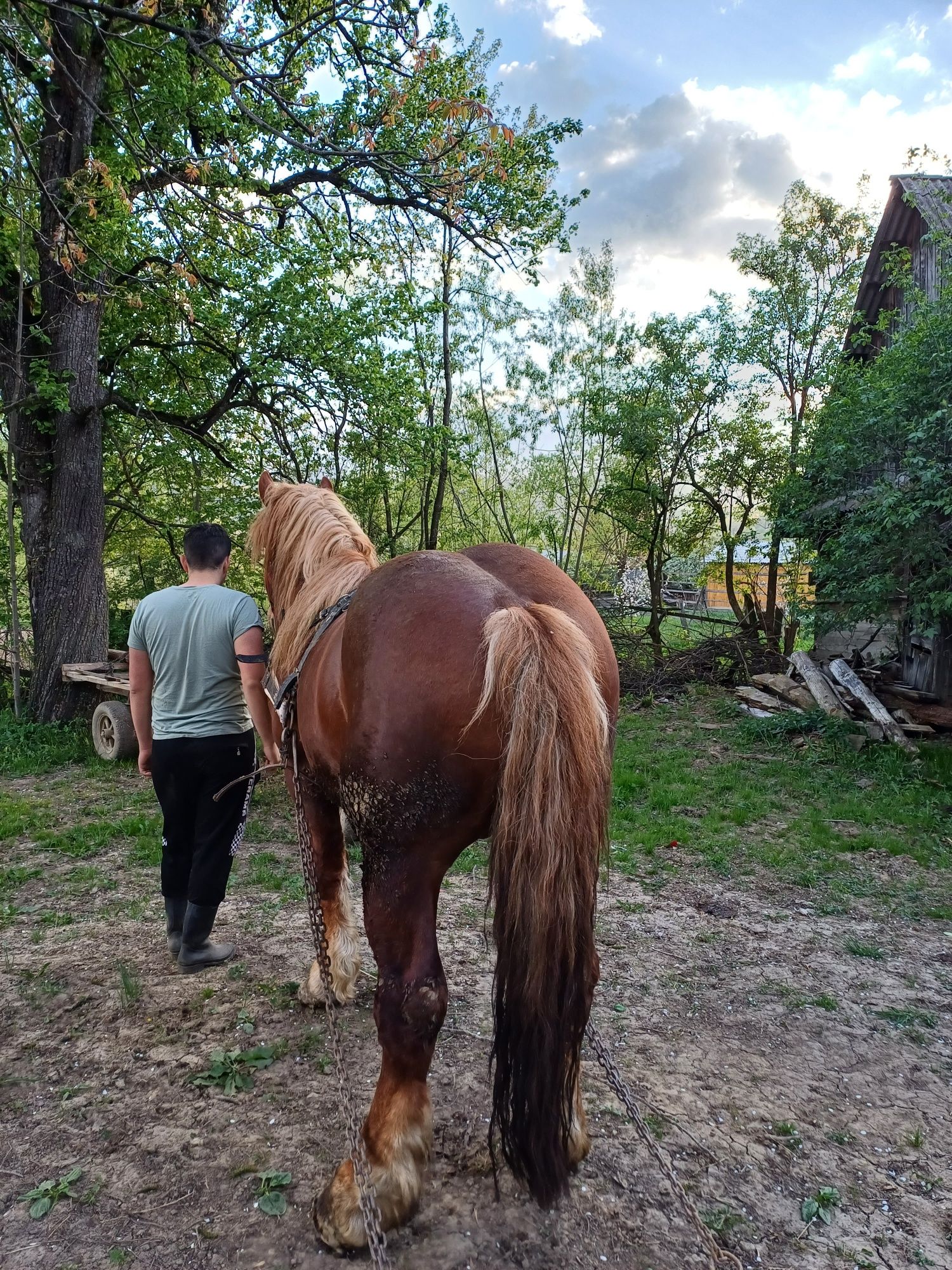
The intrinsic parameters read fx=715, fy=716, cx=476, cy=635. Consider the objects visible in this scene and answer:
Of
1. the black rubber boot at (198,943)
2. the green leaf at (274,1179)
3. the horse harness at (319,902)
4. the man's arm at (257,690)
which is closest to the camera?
the horse harness at (319,902)

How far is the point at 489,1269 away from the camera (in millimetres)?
1981

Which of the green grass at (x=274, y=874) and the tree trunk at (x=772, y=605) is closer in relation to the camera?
the green grass at (x=274, y=874)

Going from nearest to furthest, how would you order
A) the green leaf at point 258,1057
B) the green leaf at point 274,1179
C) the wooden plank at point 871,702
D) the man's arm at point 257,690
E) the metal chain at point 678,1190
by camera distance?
the metal chain at point 678,1190 < the green leaf at point 274,1179 < the green leaf at point 258,1057 < the man's arm at point 257,690 < the wooden plank at point 871,702

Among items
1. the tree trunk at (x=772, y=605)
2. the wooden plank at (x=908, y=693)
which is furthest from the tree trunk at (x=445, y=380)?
the wooden plank at (x=908, y=693)

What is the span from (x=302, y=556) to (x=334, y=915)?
5.50 ft

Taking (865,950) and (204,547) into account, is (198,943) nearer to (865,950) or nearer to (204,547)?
(204,547)

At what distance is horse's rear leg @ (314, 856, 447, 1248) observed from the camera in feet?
6.82

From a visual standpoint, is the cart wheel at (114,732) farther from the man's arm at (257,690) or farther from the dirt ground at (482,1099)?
the man's arm at (257,690)

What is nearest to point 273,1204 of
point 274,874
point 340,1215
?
point 340,1215

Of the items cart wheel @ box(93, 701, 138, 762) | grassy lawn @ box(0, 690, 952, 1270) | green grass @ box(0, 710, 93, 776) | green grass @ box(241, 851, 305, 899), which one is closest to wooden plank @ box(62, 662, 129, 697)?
cart wheel @ box(93, 701, 138, 762)

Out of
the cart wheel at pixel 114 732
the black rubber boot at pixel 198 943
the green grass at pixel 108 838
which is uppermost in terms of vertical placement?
the cart wheel at pixel 114 732

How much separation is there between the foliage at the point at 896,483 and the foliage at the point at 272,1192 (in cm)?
694

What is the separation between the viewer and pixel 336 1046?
2180 millimetres

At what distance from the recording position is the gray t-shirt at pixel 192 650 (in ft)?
10.8
